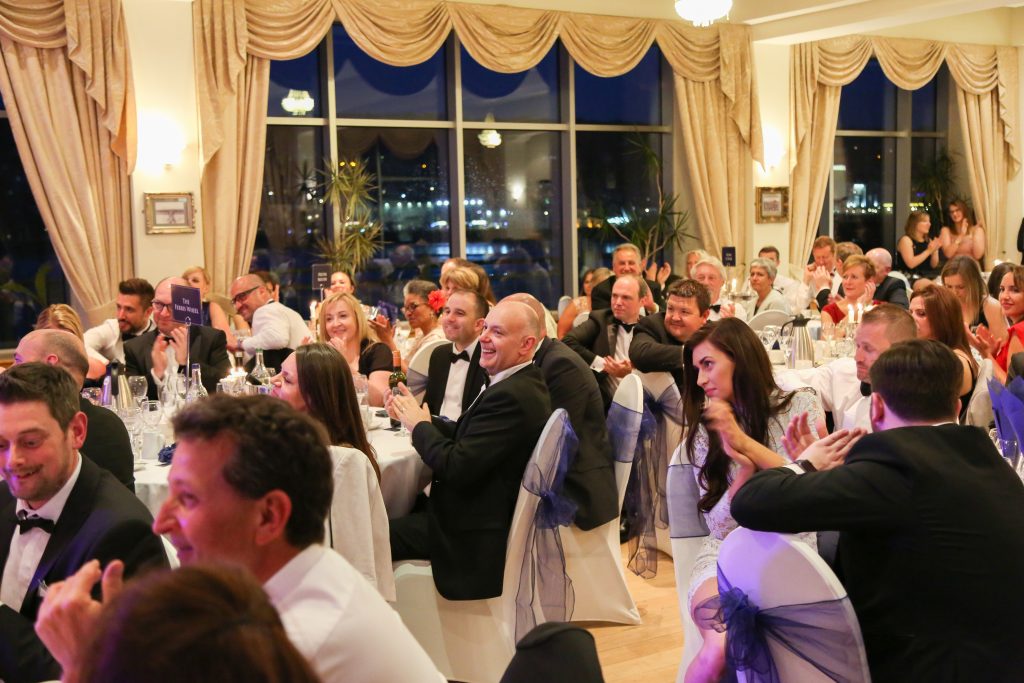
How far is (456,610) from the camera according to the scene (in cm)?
393

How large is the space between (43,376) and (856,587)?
6.43 ft

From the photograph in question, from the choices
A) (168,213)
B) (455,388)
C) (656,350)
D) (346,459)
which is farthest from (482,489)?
(168,213)

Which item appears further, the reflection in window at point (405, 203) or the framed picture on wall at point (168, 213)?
the reflection in window at point (405, 203)

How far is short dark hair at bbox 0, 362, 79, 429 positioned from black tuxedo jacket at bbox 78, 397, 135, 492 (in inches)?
27.9

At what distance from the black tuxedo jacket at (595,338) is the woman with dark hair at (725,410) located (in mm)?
3012

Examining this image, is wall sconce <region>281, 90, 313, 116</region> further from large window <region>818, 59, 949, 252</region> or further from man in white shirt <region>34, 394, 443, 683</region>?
man in white shirt <region>34, 394, 443, 683</region>

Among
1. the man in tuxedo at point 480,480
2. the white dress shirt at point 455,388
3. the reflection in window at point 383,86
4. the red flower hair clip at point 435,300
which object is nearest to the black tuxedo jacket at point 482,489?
the man in tuxedo at point 480,480

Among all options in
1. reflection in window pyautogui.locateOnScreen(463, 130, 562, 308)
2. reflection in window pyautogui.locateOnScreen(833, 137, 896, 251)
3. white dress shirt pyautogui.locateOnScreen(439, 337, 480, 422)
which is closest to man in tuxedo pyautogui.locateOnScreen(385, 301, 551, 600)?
white dress shirt pyautogui.locateOnScreen(439, 337, 480, 422)

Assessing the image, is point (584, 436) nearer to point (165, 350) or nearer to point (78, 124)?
point (165, 350)

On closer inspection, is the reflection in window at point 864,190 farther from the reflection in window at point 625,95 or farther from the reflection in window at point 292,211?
the reflection in window at point 292,211

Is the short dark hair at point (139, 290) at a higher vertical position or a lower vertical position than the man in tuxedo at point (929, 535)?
higher

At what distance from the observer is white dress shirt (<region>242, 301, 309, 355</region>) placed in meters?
7.05

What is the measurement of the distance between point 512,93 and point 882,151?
18.4 ft

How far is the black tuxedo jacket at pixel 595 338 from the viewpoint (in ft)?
21.4
